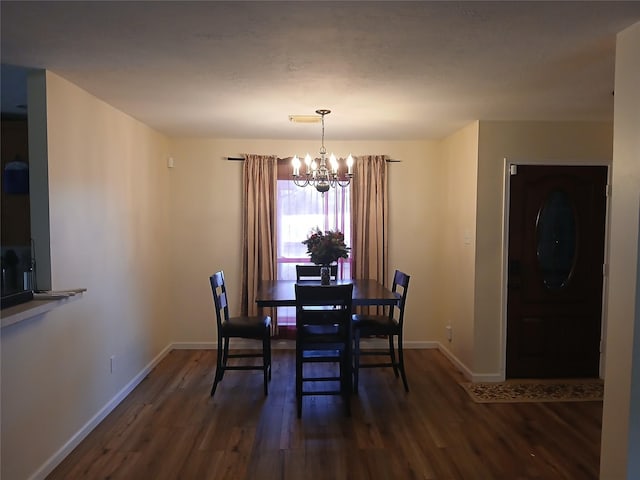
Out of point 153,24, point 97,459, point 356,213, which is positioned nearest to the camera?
point 153,24

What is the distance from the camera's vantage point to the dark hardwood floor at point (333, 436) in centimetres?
267

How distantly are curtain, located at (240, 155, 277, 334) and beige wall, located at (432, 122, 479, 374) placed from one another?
→ 1.95 metres

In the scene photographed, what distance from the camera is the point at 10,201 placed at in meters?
3.15

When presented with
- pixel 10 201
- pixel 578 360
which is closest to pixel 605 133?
pixel 578 360

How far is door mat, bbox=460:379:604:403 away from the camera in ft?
12.2

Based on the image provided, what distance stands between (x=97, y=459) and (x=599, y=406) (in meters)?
3.80

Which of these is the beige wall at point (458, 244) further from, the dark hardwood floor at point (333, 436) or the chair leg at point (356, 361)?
the chair leg at point (356, 361)

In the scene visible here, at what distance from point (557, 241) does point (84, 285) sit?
4083mm

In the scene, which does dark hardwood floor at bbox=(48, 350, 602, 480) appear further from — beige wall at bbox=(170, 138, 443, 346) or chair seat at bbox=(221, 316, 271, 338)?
beige wall at bbox=(170, 138, 443, 346)

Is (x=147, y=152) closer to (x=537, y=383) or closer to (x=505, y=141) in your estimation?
(x=505, y=141)

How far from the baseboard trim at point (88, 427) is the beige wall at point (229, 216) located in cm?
90

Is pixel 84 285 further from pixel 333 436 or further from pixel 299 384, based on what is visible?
pixel 333 436

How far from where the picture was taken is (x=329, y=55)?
7.70ft

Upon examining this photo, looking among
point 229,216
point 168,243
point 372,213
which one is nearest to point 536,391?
point 372,213
